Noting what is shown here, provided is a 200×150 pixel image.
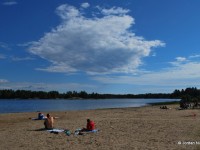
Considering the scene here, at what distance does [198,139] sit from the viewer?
15805mm

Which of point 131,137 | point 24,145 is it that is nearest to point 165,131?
point 131,137

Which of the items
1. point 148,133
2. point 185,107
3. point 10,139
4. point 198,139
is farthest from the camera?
point 185,107

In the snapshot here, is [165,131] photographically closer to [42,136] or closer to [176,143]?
[176,143]

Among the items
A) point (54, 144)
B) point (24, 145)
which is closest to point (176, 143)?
point (54, 144)

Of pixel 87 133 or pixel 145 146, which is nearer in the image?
pixel 145 146

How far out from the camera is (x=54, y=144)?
598 inches

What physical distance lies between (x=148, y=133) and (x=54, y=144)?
5881mm

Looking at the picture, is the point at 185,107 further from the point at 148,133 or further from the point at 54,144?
the point at 54,144

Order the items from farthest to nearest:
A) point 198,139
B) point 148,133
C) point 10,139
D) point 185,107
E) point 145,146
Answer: point 185,107
point 148,133
point 10,139
point 198,139
point 145,146

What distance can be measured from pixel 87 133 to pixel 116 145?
4.38 m

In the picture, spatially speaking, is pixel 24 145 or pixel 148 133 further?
pixel 148 133

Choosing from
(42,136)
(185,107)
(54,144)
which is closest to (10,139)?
(42,136)

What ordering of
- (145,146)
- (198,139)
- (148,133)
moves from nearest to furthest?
(145,146), (198,139), (148,133)

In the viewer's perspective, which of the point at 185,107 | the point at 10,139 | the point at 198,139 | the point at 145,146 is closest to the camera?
the point at 145,146
